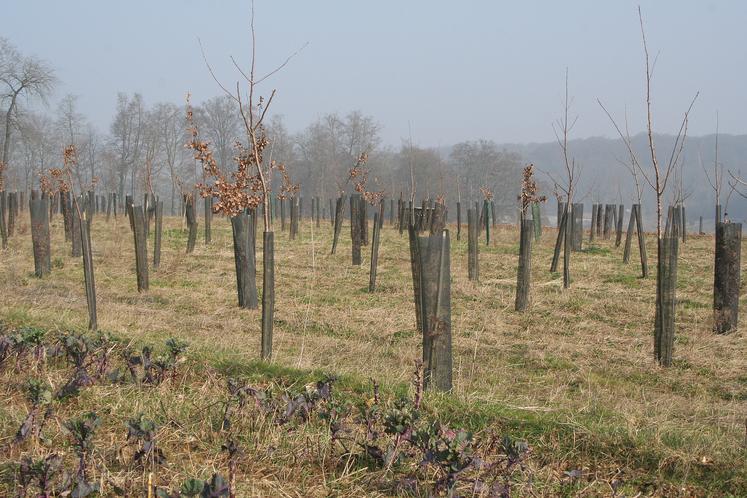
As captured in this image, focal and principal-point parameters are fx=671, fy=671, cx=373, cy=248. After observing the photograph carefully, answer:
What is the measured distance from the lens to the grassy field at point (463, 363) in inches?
123

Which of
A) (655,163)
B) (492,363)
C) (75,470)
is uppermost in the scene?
(655,163)

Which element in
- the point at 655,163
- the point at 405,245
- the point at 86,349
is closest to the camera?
the point at 86,349

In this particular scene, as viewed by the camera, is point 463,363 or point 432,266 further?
point 463,363

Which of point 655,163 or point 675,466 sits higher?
Result: point 655,163

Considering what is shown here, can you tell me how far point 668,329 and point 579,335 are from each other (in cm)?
155

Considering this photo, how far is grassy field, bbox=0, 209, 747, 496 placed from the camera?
10.3 ft

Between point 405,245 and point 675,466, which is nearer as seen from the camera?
point 675,466

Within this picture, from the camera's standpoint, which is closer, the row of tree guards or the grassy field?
the grassy field

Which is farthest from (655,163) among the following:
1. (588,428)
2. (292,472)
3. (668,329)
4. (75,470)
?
(75,470)

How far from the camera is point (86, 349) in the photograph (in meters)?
4.25

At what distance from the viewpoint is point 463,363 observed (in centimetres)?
631

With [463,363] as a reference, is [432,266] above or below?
above

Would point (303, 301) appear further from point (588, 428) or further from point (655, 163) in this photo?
point (588, 428)

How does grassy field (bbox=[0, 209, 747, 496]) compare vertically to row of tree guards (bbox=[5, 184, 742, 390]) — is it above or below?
below
